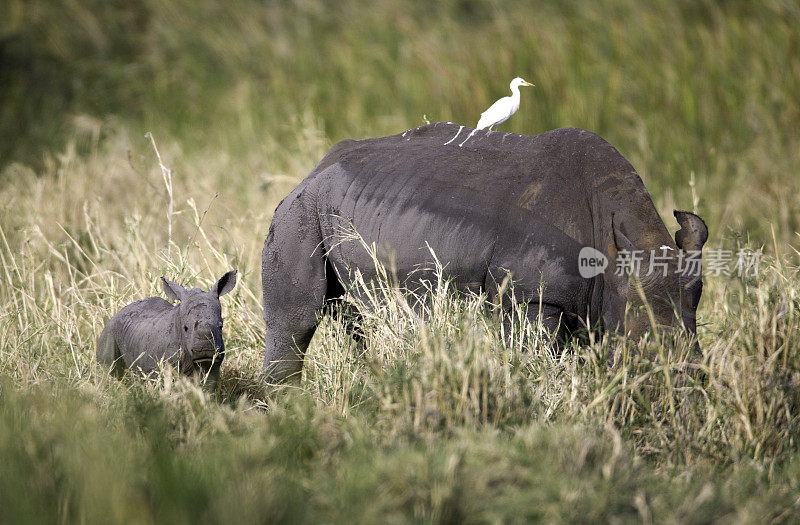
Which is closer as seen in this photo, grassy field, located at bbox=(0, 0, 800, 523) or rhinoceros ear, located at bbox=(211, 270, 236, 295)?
grassy field, located at bbox=(0, 0, 800, 523)

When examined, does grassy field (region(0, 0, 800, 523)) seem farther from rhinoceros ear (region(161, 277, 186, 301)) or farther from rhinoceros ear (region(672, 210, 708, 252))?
rhinoceros ear (region(161, 277, 186, 301))

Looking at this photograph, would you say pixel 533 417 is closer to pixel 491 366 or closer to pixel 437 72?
pixel 491 366

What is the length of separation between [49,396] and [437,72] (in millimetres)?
7050

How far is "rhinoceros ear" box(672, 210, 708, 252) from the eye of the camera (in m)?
4.25

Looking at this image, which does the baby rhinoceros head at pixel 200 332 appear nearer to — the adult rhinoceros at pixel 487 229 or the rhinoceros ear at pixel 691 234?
the adult rhinoceros at pixel 487 229

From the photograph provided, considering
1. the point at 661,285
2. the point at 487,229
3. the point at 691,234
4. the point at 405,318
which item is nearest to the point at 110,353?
the point at 405,318

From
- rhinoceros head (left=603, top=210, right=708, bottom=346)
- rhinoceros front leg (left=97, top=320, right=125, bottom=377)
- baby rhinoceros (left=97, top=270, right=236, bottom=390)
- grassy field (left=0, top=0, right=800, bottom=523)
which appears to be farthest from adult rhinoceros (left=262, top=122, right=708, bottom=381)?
rhinoceros front leg (left=97, top=320, right=125, bottom=377)

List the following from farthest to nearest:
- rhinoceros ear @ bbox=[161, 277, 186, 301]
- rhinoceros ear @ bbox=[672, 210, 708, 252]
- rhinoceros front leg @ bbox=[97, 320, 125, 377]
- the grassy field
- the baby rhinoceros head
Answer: rhinoceros front leg @ bbox=[97, 320, 125, 377] < rhinoceros ear @ bbox=[161, 277, 186, 301] < rhinoceros ear @ bbox=[672, 210, 708, 252] < the baby rhinoceros head < the grassy field

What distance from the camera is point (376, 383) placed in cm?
409

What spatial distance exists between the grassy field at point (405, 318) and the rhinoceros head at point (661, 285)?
16 centimetres

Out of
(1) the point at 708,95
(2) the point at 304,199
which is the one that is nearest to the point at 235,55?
(1) the point at 708,95

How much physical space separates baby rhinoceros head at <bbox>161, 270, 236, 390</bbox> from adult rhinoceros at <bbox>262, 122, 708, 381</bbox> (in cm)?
66

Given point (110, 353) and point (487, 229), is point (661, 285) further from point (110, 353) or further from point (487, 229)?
point (110, 353)

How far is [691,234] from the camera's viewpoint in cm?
429
